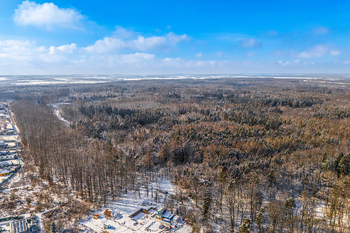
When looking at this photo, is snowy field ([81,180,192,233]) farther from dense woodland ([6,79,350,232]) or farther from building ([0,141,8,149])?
building ([0,141,8,149])

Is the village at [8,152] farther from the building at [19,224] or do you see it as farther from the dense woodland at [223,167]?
the building at [19,224]

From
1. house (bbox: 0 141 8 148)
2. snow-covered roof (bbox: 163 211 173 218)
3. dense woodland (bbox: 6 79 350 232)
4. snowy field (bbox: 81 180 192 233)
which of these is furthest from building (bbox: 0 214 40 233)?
house (bbox: 0 141 8 148)

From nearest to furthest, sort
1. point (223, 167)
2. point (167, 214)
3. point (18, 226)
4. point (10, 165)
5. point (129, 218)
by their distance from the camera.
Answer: point (18, 226)
point (167, 214)
point (129, 218)
point (223, 167)
point (10, 165)

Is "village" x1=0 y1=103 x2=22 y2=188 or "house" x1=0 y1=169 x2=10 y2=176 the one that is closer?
"house" x1=0 y1=169 x2=10 y2=176

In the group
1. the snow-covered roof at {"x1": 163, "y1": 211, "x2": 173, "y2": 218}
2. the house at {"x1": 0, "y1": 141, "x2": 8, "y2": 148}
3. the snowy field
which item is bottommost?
the snowy field

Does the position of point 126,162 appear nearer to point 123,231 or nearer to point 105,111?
point 123,231

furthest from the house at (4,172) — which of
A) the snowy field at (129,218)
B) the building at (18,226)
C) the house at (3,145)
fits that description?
the snowy field at (129,218)

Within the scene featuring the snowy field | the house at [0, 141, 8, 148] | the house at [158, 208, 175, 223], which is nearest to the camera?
the snowy field

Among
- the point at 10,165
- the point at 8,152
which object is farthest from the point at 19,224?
the point at 8,152

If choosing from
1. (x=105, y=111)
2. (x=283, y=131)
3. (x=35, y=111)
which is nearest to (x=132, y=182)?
Answer: (x=283, y=131)

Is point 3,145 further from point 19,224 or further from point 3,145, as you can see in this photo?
point 19,224
